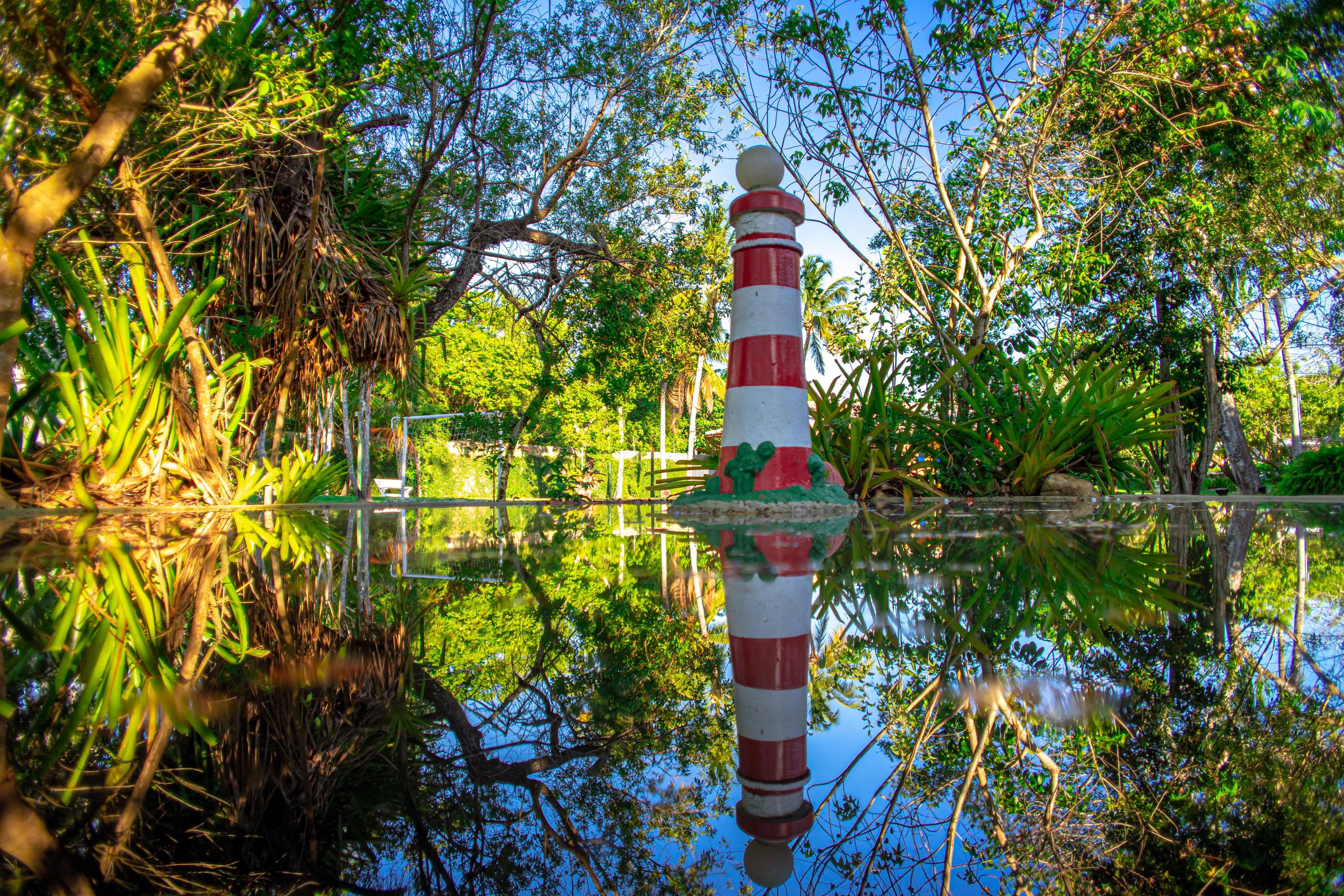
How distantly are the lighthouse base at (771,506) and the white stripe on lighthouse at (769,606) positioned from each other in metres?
2.11

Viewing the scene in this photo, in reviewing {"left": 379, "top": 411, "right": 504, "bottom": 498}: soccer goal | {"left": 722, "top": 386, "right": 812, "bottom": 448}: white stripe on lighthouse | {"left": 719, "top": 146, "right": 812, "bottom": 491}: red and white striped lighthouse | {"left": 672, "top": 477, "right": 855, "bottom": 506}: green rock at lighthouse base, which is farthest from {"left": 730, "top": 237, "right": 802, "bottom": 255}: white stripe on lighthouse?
{"left": 379, "top": 411, "right": 504, "bottom": 498}: soccer goal

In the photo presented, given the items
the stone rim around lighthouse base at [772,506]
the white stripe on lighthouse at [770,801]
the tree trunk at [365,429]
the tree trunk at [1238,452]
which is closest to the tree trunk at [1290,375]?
the tree trunk at [1238,452]

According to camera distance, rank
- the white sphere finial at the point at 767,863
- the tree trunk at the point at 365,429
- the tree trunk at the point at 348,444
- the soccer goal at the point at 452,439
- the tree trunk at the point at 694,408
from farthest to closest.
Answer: the tree trunk at the point at 694,408 → the soccer goal at the point at 452,439 → the tree trunk at the point at 365,429 → the tree trunk at the point at 348,444 → the white sphere finial at the point at 767,863

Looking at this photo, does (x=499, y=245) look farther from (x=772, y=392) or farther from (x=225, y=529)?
(x=225, y=529)

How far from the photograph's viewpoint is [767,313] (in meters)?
3.89

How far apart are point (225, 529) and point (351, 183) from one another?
13.3 feet

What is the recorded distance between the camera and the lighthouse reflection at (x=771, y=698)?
0.52m

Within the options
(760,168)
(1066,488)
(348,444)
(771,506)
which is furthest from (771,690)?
(348,444)

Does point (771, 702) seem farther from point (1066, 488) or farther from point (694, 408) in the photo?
point (694, 408)

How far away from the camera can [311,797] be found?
0.57 m

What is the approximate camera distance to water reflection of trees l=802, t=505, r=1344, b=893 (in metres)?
0.48

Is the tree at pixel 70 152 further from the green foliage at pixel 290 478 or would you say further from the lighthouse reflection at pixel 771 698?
the lighthouse reflection at pixel 771 698

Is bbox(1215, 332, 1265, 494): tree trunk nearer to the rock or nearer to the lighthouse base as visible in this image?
the rock

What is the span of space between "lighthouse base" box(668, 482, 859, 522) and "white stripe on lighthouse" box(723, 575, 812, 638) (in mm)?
2110
